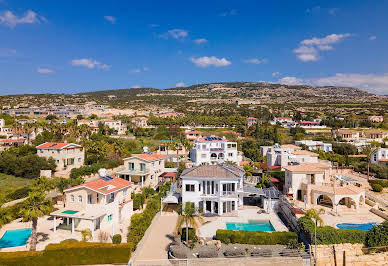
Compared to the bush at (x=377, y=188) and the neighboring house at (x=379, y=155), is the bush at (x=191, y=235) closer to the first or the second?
the bush at (x=377, y=188)

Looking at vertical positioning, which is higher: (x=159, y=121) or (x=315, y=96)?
(x=315, y=96)

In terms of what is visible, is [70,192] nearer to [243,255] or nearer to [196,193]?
[196,193]

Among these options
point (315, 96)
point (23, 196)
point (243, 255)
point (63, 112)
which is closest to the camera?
point (243, 255)

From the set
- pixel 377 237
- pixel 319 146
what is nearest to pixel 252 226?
pixel 377 237

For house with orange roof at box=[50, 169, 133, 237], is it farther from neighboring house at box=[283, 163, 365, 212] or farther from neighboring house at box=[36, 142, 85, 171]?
neighboring house at box=[36, 142, 85, 171]

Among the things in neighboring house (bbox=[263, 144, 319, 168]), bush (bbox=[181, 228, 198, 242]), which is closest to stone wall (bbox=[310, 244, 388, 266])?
bush (bbox=[181, 228, 198, 242])

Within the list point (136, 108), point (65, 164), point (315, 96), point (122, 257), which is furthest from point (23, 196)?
point (315, 96)

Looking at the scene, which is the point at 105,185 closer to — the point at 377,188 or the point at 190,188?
the point at 190,188
